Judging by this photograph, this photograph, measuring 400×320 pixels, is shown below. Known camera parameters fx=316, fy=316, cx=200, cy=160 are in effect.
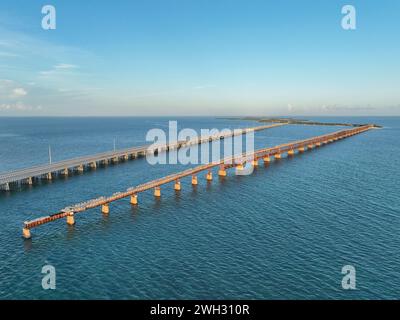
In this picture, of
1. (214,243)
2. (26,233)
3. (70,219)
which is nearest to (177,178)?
(70,219)

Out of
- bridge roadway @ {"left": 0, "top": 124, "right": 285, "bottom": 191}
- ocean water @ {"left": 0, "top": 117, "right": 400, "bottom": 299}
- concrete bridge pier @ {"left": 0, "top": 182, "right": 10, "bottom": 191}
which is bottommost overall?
ocean water @ {"left": 0, "top": 117, "right": 400, "bottom": 299}

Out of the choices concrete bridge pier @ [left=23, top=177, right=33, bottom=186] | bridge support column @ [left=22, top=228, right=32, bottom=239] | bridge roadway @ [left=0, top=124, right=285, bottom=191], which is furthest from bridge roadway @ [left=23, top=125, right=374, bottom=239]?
bridge roadway @ [left=0, top=124, right=285, bottom=191]

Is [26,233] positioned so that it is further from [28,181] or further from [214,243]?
[28,181]

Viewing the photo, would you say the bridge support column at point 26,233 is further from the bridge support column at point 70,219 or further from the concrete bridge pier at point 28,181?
the concrete bridge pier at point 28,181

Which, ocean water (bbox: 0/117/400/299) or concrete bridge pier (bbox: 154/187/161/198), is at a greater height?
concrete bridge pier (bbox: 154/187/161/198)

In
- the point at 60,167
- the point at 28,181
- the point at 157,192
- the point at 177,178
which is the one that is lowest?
the point at 157,192

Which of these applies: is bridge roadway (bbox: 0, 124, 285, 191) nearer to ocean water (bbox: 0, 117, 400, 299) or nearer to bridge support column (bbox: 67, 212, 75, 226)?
ocean water (bbox: 0, 117, 400, 299)

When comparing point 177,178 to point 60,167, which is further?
point 60,167
